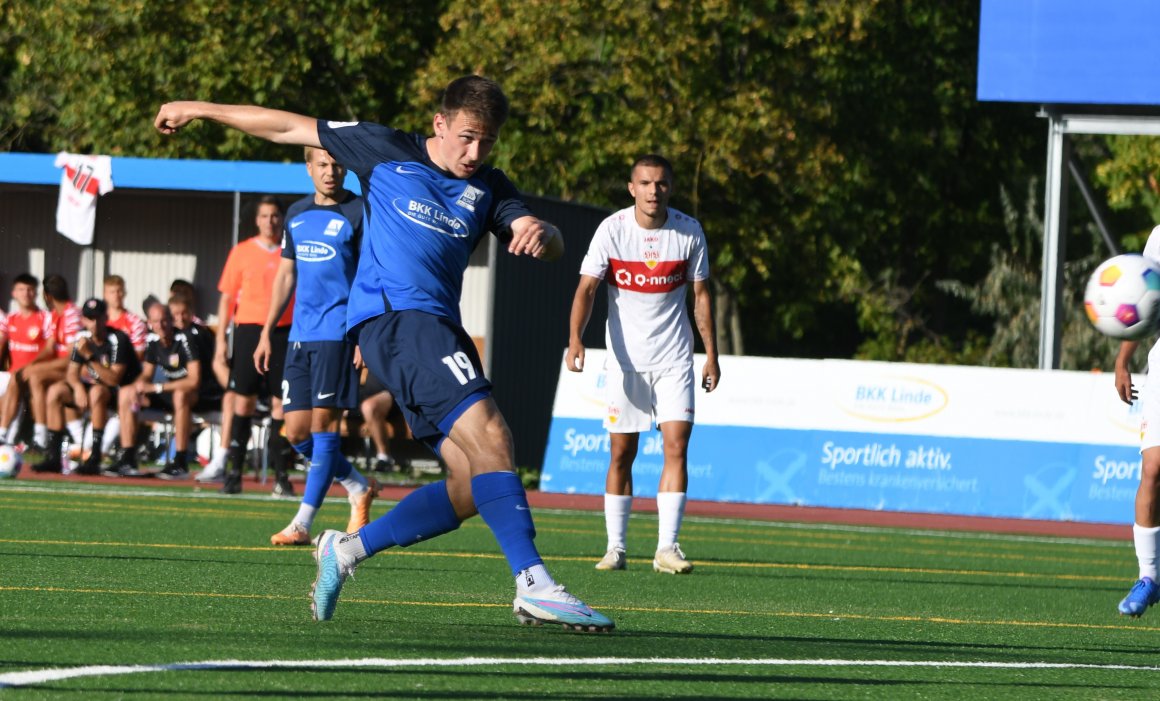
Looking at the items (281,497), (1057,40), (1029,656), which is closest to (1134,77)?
(1057,40)

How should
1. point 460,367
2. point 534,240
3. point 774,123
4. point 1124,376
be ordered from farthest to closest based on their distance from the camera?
point 774,123
point 1124,376
point 460,367
point 534,240

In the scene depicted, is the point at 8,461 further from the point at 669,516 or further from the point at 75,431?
the point at 669,516

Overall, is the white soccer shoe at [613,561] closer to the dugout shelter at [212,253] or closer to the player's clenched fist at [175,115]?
the player's clenched fist at [175,115]

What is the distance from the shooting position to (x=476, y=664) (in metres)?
5.99

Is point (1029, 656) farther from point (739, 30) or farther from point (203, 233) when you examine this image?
point (739, 30)

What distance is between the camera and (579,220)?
23750mm

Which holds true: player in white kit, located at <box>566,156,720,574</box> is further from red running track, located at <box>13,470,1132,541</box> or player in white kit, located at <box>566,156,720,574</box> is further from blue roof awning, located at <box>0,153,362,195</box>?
blue roof awning, located at <box>0,153,362,195</box>

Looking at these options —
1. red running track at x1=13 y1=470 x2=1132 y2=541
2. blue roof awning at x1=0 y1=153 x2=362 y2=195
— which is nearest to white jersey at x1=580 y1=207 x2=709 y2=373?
red running track at x1=13 y1=470 x2=1132 y2=541

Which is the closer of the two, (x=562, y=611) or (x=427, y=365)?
(x=562, y=611)

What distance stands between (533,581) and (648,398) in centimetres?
449

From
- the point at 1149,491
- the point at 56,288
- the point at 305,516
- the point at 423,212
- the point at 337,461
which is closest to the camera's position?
the point at 423,212

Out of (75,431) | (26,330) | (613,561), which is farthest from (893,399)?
(613,561)

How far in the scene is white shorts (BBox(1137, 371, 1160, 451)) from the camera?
363 inches

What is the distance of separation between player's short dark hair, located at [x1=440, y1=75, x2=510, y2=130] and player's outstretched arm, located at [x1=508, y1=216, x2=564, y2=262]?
37cm
